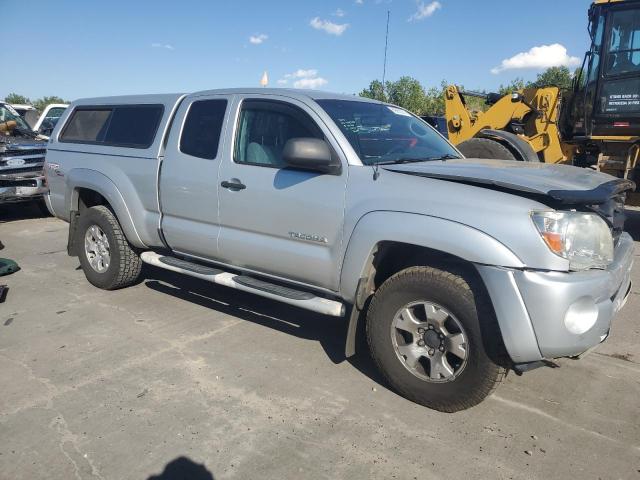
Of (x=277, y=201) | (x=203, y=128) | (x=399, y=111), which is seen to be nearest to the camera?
(x=277, y=201)

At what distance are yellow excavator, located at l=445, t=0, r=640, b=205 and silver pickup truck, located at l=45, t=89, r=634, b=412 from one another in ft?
14.3

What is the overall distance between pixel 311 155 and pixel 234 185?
0.86 metres

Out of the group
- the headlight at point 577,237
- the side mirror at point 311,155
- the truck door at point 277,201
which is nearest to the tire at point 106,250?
the truck door at point 277,201

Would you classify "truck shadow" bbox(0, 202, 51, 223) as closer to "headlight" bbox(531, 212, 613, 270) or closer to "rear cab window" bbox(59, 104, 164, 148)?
"rear cab window" bbox(59, 104, 164, 148)

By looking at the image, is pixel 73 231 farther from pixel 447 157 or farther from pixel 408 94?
pixel 408 94

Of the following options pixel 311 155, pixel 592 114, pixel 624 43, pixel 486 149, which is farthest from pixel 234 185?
pixel 624 43

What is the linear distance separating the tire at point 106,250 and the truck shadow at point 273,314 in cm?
39

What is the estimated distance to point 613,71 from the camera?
7473 millimetres

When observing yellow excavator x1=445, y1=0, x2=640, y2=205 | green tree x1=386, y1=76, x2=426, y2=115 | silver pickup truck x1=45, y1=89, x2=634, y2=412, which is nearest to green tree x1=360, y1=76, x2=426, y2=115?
green tree x1=386, y1=76, x2=426, y2=115

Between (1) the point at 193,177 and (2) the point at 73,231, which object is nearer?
(1) the point at 193,177

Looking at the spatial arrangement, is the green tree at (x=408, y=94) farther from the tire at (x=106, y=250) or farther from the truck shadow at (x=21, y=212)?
the tire at (x=106, y=250)

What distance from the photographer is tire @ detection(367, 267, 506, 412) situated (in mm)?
2850

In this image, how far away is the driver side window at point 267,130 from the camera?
12.3 feet

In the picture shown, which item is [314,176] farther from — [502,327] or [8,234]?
[8,234]
